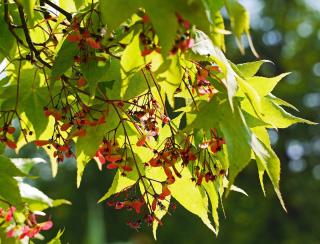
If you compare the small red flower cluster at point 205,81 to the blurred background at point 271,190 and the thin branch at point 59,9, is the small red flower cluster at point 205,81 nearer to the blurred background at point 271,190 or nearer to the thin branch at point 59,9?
the thin branch at point 59,9

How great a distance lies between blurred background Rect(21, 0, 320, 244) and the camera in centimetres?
951

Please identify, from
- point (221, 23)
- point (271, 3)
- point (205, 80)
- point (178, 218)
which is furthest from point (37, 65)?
point (271, 3)

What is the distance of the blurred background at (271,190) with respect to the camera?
951cm

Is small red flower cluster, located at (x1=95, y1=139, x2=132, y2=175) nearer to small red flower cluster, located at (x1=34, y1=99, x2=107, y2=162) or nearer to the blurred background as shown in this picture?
small red flower cluster, located at (x1=34, y1=99, x2=107, y2=162)

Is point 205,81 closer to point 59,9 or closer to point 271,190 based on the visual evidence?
point 59,9

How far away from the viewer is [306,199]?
964 centimetres

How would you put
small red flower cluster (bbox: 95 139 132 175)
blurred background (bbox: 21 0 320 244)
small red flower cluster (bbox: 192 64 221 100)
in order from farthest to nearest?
blurred background (bbox: 21 0 320 244) < small red flower cluster (bbox: 95 139 132 175) < small red flower cluster (bbox: 192 64 221 100)

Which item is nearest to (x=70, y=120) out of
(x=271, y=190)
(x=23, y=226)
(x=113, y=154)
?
(x=113, y=154)

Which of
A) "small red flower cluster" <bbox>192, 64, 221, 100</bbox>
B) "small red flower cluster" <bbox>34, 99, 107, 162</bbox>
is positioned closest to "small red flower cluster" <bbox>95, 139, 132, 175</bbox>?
"small red flower cluster" <bbox>34, 99, 107, 162</bbox>

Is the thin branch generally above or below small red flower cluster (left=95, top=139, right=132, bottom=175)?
above

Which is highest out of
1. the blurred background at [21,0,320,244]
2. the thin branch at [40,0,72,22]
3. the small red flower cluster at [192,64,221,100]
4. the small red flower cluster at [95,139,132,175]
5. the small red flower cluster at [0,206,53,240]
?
the blurred background at [21,0,320,244]

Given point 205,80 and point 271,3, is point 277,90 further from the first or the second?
point 205,80

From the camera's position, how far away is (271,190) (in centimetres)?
964

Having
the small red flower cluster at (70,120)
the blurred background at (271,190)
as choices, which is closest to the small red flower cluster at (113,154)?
the small red flower cluster at (70,120)
